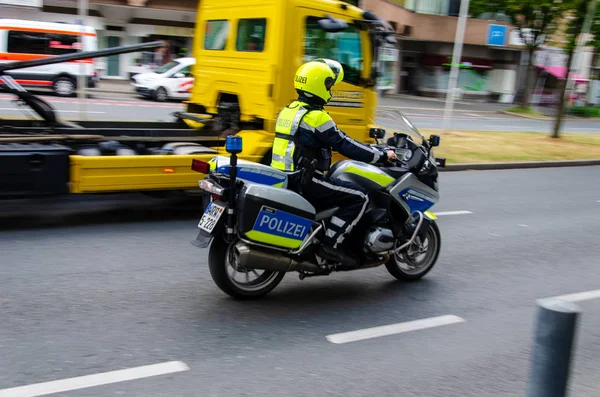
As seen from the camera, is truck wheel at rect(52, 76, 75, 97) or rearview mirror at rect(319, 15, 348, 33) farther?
truck wheel at rect(52, 76, 75, 97)

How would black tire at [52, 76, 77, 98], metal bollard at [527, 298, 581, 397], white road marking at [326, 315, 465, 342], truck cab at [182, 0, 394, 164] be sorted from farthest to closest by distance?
black tire at [52, 76, 77, 98] < truck cab at [182, 0, 394, 164] < white road marking at [326, 315, 465, 342] < metal bollard at [527, 298, 581, 397]

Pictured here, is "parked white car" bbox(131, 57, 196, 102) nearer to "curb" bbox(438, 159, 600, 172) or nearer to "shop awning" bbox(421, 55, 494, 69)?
"curb" bbox(438, 159, 600, 172)

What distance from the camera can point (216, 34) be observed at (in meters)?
9.08

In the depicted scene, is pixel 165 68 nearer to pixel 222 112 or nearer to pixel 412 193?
pixel 222 112

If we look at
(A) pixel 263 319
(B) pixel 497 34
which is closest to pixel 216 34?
(A) pixel 263 319

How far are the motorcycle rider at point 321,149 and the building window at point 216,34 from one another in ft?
12.8

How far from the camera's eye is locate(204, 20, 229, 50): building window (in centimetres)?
885

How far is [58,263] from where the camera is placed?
5.87 m

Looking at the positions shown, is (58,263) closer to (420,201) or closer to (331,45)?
(420,201)

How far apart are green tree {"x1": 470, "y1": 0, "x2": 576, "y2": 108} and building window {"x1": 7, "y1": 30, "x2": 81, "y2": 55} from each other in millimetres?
16467

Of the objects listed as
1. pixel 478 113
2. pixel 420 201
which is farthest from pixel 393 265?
pixel 478 113

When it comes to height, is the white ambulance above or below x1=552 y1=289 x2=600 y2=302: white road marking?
above

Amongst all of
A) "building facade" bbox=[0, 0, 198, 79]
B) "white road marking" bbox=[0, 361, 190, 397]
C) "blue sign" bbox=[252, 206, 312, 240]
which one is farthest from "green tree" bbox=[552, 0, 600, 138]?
"white road marking" bbox=[0, 361, 190, 397]

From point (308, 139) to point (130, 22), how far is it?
30256 millimetres
